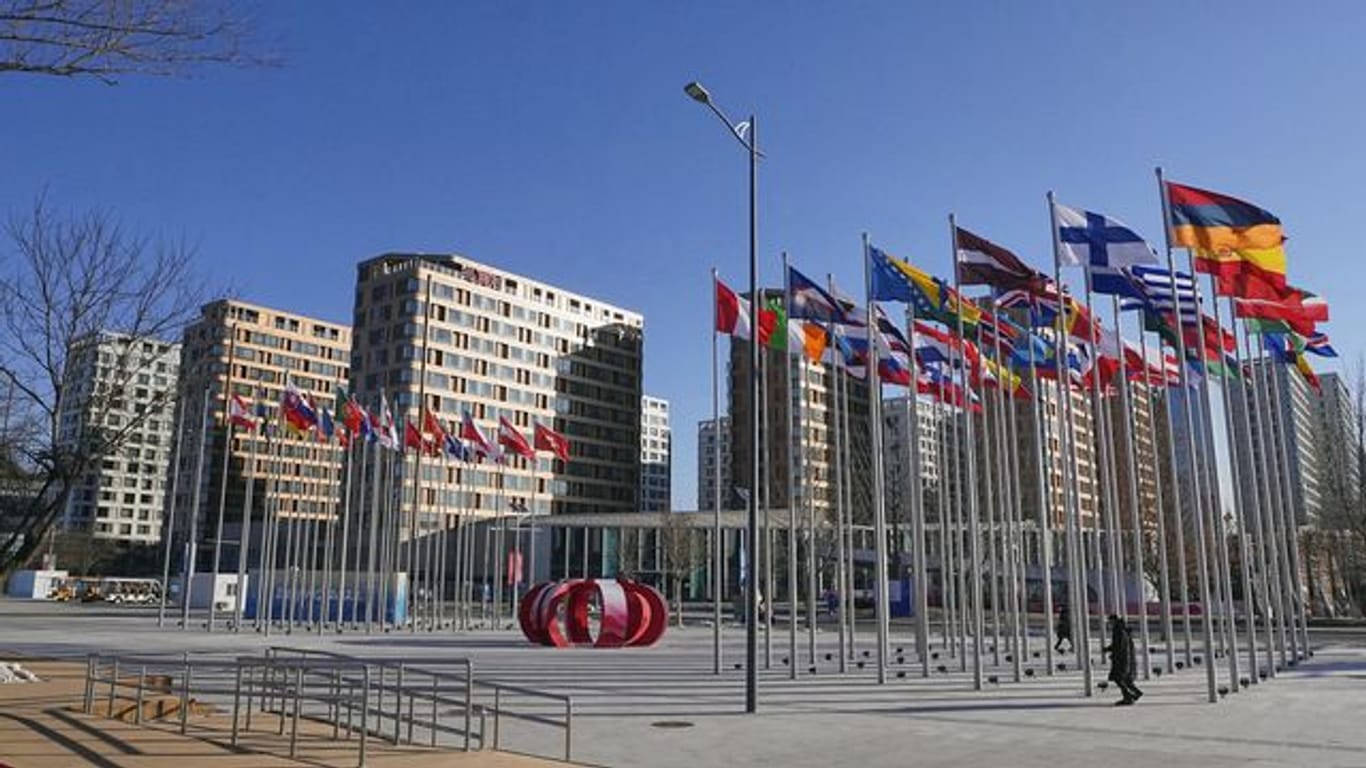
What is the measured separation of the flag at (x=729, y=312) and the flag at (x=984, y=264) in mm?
5208

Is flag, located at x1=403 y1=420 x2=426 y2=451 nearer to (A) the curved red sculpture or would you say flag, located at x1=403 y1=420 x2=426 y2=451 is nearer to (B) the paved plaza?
(A) the curved red sculpture

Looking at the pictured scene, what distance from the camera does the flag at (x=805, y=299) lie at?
987 inches

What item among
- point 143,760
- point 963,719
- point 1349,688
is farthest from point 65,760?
point 1349,688

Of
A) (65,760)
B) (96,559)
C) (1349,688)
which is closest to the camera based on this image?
(65,760)

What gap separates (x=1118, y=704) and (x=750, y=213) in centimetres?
1090

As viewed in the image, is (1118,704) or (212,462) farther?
(212,462)

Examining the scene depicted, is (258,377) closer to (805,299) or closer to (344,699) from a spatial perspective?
(805,299)

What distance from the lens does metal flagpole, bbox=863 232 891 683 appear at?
22.7 metres

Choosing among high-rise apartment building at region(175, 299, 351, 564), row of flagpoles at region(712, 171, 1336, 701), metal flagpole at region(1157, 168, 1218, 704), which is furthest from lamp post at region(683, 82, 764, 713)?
high-rise apartment building at region(175, 299, 351, 564)

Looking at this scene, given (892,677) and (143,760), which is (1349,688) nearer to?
→ (892,677)

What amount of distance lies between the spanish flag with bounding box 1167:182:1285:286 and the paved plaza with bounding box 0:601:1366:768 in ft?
27.8

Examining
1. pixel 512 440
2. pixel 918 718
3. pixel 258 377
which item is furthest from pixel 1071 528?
pixel 258 377

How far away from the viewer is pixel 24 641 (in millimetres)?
35500

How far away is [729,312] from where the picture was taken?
2542cm
